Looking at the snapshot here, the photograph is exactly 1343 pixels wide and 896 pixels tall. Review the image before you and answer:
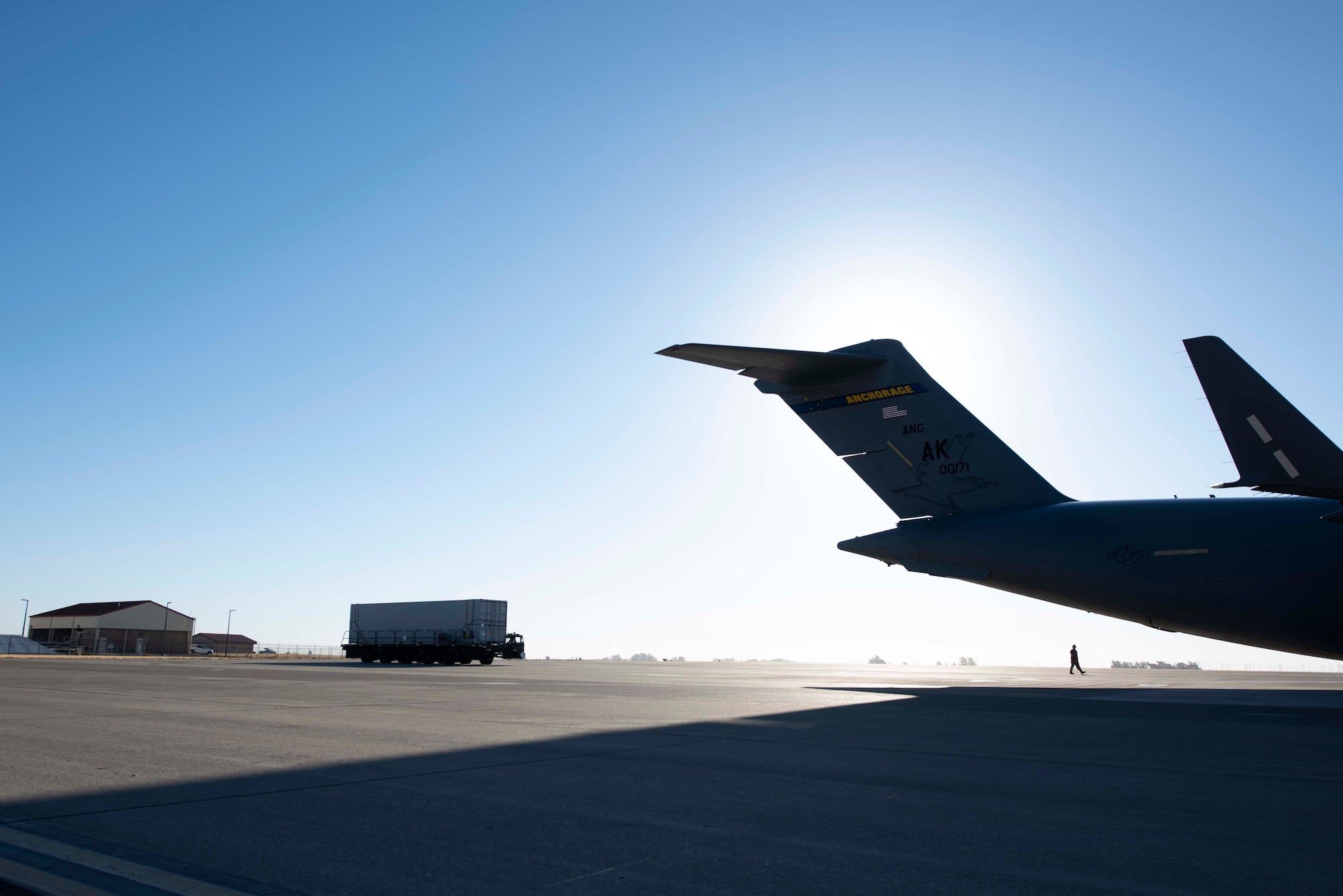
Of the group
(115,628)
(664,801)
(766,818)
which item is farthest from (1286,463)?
(115,628)

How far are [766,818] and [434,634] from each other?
137 feet

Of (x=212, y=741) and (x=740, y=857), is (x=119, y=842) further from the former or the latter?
(x=212, y=741)

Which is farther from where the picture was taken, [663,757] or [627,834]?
[663,757]

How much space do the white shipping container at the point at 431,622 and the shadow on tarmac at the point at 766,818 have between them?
36489mm

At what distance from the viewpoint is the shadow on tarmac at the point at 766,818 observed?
450 centimetres

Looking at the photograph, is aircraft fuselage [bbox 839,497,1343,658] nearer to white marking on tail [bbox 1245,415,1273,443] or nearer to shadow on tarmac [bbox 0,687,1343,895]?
white marking on tail [bbox 1245,415,1273,443]

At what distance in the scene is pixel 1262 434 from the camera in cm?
1325

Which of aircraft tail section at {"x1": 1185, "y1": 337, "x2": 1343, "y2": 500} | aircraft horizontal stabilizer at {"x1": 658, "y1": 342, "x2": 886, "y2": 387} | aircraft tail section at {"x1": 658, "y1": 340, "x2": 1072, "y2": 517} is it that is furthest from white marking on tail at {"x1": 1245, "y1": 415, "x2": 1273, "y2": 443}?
aircraft horizontal stabilizer at {"x1": 658, "y1": 342, "x2": 886, "y2": 387}

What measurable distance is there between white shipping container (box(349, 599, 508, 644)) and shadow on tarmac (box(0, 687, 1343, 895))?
36.5 metres

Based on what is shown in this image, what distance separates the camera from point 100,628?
78625mm

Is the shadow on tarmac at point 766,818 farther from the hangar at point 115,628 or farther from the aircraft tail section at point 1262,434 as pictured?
the hangar at point 115,628

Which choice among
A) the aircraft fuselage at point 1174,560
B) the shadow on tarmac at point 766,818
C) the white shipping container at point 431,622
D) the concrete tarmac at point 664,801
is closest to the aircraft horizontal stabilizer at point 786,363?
the aircraft fuselage at point 1174,560

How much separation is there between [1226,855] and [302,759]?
25.2 ft

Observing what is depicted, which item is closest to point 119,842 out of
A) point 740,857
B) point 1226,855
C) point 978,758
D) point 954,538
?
point 740,857
